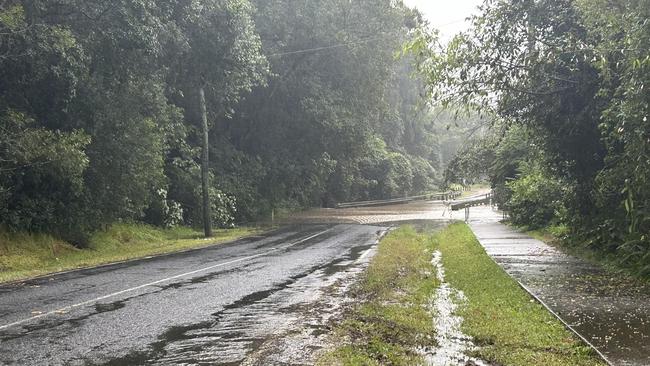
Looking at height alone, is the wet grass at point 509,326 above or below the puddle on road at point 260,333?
below

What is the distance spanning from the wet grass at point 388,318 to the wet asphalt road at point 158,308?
1017 mm

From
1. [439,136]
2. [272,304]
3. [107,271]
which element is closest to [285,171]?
[107,271]

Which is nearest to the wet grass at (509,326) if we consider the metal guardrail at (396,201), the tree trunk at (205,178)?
the tree trunk at (205,178)

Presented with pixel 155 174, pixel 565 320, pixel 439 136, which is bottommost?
pixel 565 320

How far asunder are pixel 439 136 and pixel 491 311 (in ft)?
343

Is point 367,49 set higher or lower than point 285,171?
higher

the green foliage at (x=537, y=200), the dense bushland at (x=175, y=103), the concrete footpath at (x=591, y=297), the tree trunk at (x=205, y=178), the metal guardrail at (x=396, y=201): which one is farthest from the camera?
the metal guardrail at (x=396, y=201)

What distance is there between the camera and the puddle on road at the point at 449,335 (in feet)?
20.9

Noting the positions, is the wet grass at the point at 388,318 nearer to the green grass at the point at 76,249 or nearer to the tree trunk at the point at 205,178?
the green grass at the point at 76,249

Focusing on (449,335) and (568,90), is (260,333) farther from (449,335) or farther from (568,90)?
(568,90)

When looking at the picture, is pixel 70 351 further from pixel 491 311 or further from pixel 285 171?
pixel 285 171

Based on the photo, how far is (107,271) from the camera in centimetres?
1401

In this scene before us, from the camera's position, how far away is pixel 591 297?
31.1 feet

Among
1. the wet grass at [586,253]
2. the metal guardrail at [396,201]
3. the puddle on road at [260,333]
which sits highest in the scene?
the metal guardrail at [396,201]
